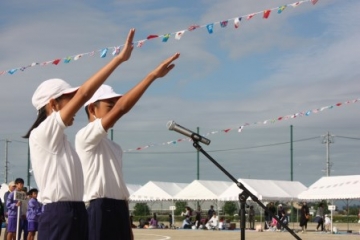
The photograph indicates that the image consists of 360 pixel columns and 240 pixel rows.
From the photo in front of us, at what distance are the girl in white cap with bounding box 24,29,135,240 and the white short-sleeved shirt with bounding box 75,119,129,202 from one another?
522 mm

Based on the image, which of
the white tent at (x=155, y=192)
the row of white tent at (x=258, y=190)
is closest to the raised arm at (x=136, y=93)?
the row of white tent at (x=258, y=190)

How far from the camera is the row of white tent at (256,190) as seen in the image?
33.2 meters

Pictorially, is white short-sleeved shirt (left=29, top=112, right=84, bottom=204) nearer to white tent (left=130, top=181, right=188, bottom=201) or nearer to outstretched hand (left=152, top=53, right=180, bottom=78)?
outstretched hand (left=152, top=53, right=180, bottom=78)

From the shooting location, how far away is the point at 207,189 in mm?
38250

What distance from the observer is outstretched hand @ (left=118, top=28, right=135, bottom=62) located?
4469 mm

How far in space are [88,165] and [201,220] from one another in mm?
35230

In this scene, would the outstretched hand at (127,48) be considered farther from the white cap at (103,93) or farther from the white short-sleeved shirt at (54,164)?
the white cap at (103,93)

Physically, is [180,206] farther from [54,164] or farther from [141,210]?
[54,164]

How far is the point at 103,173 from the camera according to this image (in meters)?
5.31

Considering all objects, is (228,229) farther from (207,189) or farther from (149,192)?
(149,192)

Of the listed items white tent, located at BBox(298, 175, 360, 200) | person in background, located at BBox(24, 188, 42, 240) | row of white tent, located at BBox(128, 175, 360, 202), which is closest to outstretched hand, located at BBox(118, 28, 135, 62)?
person in background, located at BBox(24, 188, 42, 240)

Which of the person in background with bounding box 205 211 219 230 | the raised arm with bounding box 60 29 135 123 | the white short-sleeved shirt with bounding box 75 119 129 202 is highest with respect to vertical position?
the raised arm with bounding box 60 29 135 123

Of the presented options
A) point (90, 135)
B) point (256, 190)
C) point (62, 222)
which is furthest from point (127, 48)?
point (256, 190)

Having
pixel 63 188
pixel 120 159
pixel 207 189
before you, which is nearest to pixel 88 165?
pixel 120 159
